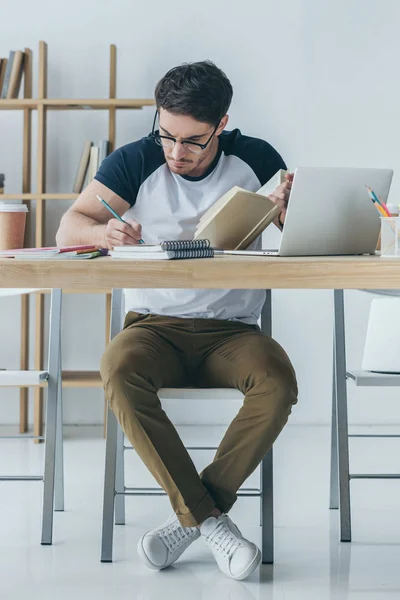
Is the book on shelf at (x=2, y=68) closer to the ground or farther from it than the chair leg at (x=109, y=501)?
farther from it

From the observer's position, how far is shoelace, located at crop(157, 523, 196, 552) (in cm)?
202

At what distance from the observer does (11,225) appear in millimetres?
1857

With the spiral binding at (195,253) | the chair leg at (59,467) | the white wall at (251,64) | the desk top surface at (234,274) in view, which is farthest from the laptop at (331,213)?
the white wall at (251,64)

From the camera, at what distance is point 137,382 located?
6.38 feet

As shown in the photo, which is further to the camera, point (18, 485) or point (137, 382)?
point (18, 485)

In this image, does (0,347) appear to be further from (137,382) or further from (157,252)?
(157,252)

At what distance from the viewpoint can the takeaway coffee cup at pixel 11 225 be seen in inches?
72.7

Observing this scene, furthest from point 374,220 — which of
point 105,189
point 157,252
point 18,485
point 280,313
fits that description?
point 280,313

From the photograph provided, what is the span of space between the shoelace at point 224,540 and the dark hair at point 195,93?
0.99 meters

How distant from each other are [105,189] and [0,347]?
83.1 inches

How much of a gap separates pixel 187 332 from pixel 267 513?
0.49m

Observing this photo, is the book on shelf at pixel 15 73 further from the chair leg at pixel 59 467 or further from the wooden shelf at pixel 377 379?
the wooden shelf at pixel 377 379

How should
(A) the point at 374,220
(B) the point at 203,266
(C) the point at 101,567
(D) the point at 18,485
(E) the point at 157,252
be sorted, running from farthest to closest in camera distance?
1. (D) the point at 18,485
2. (C) the point at 101,567
3. (A) the point at 374,220
4. (E) the point at 157,252
5. (B) the point at 203,266

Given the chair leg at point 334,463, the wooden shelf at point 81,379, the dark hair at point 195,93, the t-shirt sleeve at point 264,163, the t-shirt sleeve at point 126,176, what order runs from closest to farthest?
the dark hair at point 195,93
the t-shirt sleeve at point 126,176
the t-shirt sleeve at point 264,163
the chair leg at point 334,463
the wooden shelf at point 81,379
